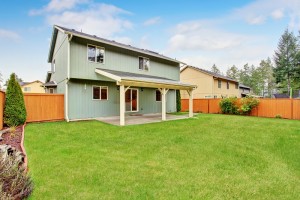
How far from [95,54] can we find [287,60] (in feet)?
123

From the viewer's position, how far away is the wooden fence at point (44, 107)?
10.6 meters

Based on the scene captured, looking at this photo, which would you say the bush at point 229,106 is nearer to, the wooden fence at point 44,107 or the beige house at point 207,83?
the beige house at point 207,83

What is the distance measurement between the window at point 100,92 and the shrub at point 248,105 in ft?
38.7

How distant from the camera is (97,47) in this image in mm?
Result: 12289

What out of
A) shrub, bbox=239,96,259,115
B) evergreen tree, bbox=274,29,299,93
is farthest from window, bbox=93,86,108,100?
evergreen tree, bbox=274,29,299,93

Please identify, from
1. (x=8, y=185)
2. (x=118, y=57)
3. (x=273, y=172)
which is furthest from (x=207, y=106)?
(x=8, y=185)

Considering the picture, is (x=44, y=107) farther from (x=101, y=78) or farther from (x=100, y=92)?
(x=101, y=78)

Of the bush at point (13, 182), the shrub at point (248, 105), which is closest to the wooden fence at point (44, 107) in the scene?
the bush at point (13, 182)

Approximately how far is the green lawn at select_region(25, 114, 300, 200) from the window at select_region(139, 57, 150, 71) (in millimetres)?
8675

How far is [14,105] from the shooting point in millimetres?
9227

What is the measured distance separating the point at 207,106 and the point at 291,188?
52.8 ft

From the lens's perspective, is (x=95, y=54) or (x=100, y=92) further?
(x=100, y=92)

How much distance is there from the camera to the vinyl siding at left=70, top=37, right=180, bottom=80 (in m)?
11.3

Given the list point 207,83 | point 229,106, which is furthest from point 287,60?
point 229,106
